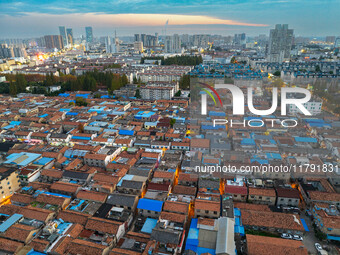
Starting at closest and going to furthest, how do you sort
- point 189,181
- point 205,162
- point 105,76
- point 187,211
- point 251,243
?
point 251,243
point 187,211
point 189,181
point 205,162
point 105,76

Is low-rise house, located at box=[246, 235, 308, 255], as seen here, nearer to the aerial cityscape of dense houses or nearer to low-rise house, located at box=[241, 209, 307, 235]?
the aerial cityscape of dense houses

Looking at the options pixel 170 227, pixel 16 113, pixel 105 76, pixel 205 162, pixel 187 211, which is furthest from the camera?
pixel 105 76

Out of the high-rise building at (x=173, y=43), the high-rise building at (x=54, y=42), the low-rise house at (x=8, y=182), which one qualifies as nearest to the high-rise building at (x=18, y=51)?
the high-rise building at (x=54, y=42)

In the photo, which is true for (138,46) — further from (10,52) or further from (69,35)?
(69,35)

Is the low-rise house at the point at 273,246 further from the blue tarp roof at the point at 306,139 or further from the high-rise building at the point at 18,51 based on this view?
the high-rise building at the point at 18,51

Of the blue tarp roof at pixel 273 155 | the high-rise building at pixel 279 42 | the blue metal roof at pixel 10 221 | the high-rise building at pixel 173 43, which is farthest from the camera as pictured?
the high-rise building at pixel 173 43

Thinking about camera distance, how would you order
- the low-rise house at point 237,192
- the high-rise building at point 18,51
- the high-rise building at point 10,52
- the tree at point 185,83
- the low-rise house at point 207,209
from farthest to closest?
the high-rise building at point 18,51 < the high-rise building at point 10,52 < the tree at point 185,83 < the low-rise house at point 237,192 < the low-rise house at point 207,209

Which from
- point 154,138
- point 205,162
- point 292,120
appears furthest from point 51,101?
point 292,120

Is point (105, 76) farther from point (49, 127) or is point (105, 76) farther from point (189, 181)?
point (189, 181)
